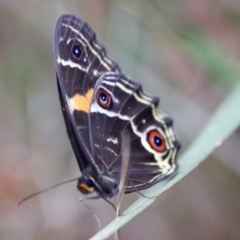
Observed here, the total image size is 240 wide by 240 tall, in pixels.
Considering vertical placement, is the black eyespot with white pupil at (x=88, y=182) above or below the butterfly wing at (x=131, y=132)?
below

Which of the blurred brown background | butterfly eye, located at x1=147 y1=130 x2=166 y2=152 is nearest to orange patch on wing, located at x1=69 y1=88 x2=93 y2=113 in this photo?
butterfly eye, located at x1=147 y1=130 x2=166 y2=152

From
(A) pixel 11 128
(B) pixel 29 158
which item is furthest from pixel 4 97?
(B) pixel 29 158

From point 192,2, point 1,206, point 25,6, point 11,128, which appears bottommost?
point 1,206

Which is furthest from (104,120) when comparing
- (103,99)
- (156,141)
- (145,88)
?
(145,88)

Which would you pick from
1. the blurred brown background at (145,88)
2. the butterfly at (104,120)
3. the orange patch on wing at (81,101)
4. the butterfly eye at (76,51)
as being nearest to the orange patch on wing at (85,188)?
the butterfly at (104,120)

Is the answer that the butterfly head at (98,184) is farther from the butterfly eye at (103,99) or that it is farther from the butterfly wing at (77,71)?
the butterfly eye at (103,99)

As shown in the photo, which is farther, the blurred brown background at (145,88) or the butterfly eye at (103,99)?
the blurred brown background at (145,88)

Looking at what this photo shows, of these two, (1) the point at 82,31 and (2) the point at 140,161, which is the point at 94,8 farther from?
(2) the point at 140,161

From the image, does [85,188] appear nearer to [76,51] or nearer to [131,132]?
[131,132]
